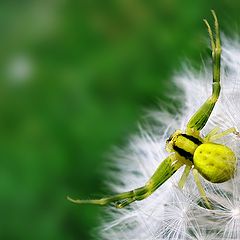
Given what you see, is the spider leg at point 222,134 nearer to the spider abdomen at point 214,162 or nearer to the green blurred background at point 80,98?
the spider abdomen at point 214,162

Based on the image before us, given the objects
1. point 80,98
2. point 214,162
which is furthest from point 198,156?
point 80,98

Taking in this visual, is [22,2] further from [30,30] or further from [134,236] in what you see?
[134,236]

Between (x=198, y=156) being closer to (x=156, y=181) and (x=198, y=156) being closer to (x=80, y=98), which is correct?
(x=156, y=181)

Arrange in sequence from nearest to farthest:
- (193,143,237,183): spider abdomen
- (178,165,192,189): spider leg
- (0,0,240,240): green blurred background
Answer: (193,143,237,183): spider abdomen, (178,165,192,189): spider leg, (0,0,240,240): green blurred background

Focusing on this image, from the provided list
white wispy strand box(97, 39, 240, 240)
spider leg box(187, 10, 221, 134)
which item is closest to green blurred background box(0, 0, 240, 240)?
white wispy strand box(97, 39, 240, 240)

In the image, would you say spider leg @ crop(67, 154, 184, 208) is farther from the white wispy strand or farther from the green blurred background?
the green blurred background

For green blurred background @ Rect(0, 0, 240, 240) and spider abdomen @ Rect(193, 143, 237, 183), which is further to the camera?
green blurred background @ Rect(0, 0, 240, 240)

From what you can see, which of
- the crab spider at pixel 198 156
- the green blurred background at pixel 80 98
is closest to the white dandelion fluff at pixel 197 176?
the crab spider at pixel 198 156
